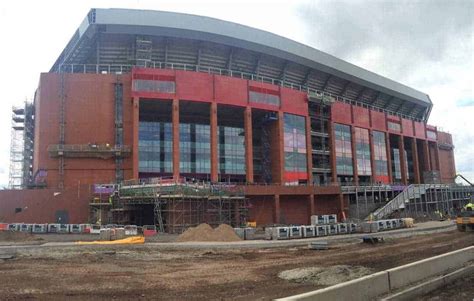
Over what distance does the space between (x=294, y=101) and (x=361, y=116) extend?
17.8 meters

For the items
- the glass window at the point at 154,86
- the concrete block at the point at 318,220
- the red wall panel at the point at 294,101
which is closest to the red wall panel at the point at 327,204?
the concrete block at the point at 318,220

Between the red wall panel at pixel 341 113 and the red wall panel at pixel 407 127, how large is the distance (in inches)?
735

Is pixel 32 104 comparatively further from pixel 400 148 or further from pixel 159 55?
pixel 400 148

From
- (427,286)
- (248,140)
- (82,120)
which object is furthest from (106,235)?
(248,140)

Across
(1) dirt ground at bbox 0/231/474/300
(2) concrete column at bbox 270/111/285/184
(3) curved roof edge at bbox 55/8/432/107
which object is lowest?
(1) dirt ground at bbox 0/231/474/300

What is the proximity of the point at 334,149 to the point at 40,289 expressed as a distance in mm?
60842

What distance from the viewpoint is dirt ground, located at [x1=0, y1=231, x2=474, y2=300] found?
1128 centimetres

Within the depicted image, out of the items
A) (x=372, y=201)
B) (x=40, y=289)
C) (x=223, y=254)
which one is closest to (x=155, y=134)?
(x=372, y=201)

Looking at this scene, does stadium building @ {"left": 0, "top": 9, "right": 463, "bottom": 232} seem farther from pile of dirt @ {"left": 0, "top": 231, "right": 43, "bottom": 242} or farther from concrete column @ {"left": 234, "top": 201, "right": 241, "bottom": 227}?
pile of dirt @ {"left": 0, "top": 231, "right": 43, "bottom": 242}

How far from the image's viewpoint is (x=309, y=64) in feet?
217

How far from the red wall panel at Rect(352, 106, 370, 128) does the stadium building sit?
0.32m

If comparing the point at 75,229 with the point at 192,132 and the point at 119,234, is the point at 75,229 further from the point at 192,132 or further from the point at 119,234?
the point at 192,132

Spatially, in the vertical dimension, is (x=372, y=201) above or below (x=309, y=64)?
below

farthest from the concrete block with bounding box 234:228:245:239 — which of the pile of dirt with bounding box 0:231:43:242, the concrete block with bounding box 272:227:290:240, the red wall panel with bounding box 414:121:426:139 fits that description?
the red wall panel with bounding box 414:121:426:139
